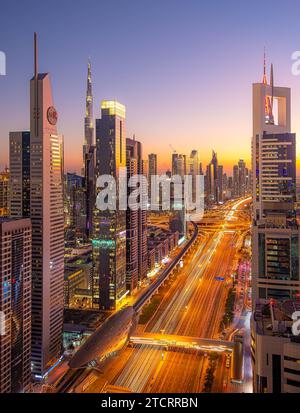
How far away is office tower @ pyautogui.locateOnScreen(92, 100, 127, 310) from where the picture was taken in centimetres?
1617

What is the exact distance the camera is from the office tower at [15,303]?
9.10 metres

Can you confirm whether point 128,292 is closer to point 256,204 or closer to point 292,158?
point 256,204

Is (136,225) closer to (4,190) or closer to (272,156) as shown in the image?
(272,156)

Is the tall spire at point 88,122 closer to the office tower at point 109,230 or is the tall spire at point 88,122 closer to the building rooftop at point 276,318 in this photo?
the office tower at point 109,230

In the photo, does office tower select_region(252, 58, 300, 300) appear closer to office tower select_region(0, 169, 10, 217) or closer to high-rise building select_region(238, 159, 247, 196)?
office tower select_region(0, 169, 10, 217)

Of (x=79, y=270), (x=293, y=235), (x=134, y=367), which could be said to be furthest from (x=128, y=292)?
(x=293, y=235)

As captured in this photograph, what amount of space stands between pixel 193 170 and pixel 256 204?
2853cm

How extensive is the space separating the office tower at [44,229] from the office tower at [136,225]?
6387mm

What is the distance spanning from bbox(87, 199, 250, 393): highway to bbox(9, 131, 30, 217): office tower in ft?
17.6

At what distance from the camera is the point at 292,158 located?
16859 millimetres

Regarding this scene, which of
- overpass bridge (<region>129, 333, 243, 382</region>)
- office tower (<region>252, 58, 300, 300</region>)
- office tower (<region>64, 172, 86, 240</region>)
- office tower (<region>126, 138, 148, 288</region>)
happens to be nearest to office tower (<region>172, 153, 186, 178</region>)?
office tower (<region>64, 172, 86, 240</region>)

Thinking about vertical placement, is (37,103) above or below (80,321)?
above

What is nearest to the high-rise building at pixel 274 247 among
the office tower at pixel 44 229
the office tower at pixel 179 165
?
the office tower at pixel 44 229

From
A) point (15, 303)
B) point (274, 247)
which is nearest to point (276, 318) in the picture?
point (274, 247)
